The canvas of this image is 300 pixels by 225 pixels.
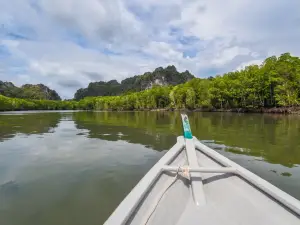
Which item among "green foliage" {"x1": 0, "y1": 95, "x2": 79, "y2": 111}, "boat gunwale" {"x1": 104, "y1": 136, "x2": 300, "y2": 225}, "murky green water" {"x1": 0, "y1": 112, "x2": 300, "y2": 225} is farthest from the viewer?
"green foliage" {"x1": 0, "y1": 95, "x2": 79, "y2": 111}

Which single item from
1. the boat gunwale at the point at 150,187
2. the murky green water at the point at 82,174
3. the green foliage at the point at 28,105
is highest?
the green foliage at the point at 28,105

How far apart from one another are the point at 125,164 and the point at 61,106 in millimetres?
151046

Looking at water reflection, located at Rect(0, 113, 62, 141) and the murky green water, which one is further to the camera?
water reflection, located at Rect(0, 113, 62, 141)

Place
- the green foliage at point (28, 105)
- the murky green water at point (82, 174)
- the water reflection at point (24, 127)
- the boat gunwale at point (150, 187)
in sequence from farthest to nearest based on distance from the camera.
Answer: the green foliage at point (28, 105) < the water reflection at point (24, 127) < the murky green water at point (82, 174) < the boat gunwale at point (150, 187)

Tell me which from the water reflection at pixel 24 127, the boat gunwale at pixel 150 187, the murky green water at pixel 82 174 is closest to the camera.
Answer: the boat gunwale at pixel 150 187

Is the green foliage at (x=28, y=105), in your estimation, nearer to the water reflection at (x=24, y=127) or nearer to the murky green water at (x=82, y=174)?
the water reflection at (x=24, y=127)

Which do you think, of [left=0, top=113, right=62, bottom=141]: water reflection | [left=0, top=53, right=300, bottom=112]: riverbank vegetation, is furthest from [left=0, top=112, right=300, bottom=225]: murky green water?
[left=0, top=53, right=300, bottom=112]: riverbank vegetation

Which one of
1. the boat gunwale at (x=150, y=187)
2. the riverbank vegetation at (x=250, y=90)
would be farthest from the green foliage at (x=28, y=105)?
the boat gunwale at (x=150, y=187)

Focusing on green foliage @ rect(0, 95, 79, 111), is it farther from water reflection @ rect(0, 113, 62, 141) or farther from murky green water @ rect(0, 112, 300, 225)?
murky green water @ rect(0, 112, 300, 225)

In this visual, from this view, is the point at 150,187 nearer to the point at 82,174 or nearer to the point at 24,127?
the point at 82,174

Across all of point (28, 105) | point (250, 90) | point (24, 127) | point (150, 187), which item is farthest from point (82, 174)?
point (28, 105)

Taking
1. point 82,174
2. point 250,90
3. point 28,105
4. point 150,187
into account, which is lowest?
point 82,174

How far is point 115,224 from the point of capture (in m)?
2.03

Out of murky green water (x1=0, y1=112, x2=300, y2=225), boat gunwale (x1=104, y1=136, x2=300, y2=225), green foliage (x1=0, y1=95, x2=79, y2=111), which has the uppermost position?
green foliage (x1=0, y1=95, x2=79, y2=111)
